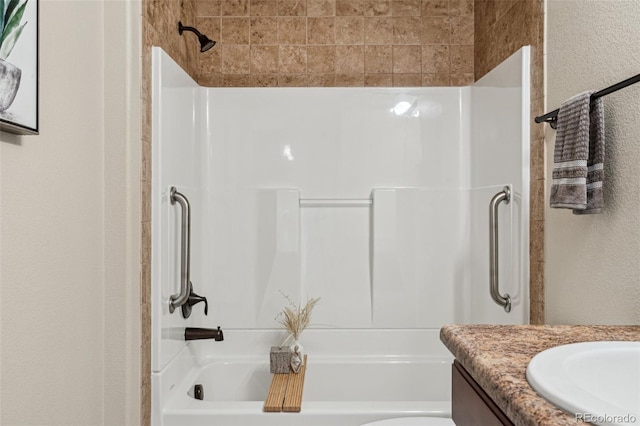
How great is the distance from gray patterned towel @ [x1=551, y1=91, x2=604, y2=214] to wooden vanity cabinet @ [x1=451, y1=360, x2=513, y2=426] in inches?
24.5

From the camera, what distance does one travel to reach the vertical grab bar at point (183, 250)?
Answer: 2098mm

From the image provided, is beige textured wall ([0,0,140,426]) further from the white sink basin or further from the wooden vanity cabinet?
the white sink basin

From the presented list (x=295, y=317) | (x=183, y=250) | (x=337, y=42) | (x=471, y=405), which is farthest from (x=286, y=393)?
(x=337, y=42)

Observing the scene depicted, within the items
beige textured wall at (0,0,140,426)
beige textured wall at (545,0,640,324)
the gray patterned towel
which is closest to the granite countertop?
beige textured wall at (545,0,640,324)

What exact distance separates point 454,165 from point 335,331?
1.10 m

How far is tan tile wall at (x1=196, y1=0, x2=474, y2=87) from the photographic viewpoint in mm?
2797

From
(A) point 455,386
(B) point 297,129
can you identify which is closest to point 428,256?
(B) point 297,129

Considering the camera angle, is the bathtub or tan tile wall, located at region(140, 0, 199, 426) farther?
the bathtub

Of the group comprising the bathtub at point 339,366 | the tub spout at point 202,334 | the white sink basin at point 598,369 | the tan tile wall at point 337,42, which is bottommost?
the bathtub at point 339,366

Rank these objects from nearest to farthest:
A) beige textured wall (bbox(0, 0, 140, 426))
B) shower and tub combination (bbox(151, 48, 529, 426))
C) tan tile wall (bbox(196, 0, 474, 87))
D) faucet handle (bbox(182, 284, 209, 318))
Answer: beige textured wall (bbox(0, 0, 140, 426)) → faucet handle (bbox(182, 284, 209, 318)) → shower and tub combination (bbox(151, 48, 529, 426)) → tan tile wall (bbox(196, 0, 474, 87))

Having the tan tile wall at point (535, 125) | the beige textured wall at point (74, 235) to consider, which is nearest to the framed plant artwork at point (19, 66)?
the beige textured wall at point (74, 235)

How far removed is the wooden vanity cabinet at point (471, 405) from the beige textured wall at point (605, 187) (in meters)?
0.55

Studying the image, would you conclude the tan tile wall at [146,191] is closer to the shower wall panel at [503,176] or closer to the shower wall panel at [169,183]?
the shower wall panel at [169,183]

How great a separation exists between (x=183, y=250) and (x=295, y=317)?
2.19ft
